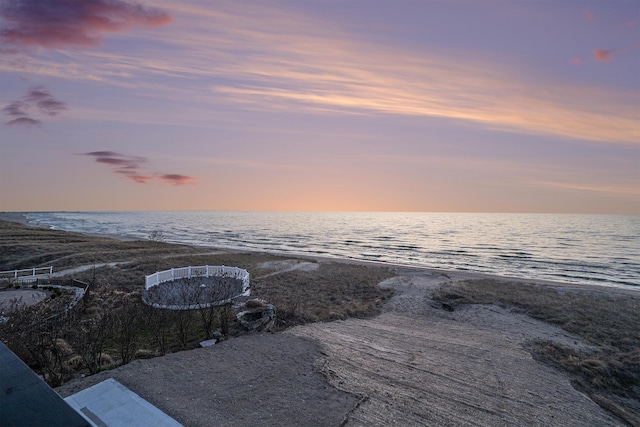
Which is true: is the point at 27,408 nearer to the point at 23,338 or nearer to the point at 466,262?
the point at 23,338

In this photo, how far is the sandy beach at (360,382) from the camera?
708 centimetres

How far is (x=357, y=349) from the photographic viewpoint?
433 inches

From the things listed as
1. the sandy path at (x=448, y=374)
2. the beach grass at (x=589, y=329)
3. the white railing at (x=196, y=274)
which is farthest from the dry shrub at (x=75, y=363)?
the beach grass at (x=589, y=329)

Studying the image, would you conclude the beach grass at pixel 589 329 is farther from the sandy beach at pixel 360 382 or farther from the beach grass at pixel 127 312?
the beach grass at pixel 127 312

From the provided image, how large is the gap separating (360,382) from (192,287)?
38.3 ft

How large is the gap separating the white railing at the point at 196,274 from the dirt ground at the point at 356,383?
25.6ft

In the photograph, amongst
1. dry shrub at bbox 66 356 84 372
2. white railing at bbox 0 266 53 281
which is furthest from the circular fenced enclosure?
white railing at bbox 0 266 53 281

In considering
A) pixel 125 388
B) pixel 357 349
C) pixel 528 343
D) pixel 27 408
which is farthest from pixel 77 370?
pixel 528 343

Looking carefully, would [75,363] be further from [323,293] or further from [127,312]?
[323,293]

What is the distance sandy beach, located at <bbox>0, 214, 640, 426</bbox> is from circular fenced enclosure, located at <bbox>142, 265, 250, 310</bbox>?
12.7 feet

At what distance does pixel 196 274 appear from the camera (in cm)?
2059

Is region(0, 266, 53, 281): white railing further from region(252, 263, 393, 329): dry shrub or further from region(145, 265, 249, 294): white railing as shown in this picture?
region(252, 263, 393, 329): dry shrub

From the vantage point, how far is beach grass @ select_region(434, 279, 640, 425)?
9.59m

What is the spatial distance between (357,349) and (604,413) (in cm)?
604
